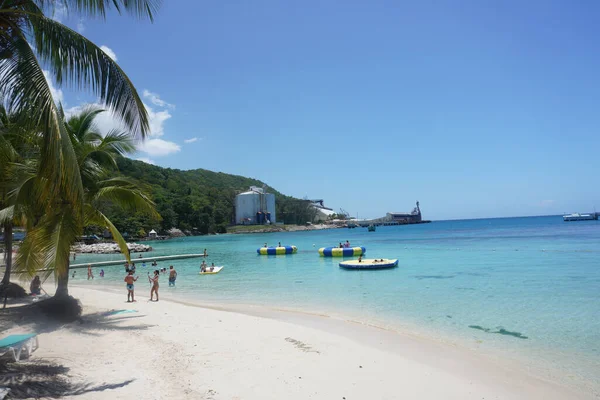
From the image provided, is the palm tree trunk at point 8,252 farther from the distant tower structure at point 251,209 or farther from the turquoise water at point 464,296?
the distant tower structure at point 251,209

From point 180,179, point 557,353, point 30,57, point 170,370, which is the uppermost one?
point 180,179

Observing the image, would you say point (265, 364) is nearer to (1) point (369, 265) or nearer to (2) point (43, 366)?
(2) point (43, 366)

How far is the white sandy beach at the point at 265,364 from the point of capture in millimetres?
5555

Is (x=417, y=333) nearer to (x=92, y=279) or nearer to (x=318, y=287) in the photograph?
(x=318, y=287)

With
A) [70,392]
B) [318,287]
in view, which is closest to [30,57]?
[70,392]

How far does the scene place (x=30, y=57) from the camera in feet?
16.2

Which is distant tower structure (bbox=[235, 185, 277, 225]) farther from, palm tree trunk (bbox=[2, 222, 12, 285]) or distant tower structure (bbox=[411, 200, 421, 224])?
palm tree trunk (bbox=[2, 222, 12, 285])

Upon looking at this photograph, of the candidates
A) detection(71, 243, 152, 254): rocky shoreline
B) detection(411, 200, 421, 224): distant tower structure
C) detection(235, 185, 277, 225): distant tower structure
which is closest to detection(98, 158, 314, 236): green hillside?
detection(235, 185, 277, 225): distant tower structure

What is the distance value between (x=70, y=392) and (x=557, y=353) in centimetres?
880

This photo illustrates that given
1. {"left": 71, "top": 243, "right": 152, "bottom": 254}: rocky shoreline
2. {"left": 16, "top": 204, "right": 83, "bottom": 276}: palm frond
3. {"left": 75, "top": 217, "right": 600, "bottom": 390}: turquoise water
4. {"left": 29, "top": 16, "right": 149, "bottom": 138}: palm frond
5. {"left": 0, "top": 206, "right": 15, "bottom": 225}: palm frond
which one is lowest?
{"left": 75, "top": 217, "right": 600, "bottom": 390}: turquoise water

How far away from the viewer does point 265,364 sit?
22.0ft

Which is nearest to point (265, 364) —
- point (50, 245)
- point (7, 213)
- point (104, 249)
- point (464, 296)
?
point (50, 245)

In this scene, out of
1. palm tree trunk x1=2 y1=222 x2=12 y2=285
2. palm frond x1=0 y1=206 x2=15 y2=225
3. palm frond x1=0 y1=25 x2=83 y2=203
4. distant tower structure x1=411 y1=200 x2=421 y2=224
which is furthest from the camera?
distant tower structure x1=411 y1=200 x2=421 y2=224

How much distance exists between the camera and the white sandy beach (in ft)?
18.2
